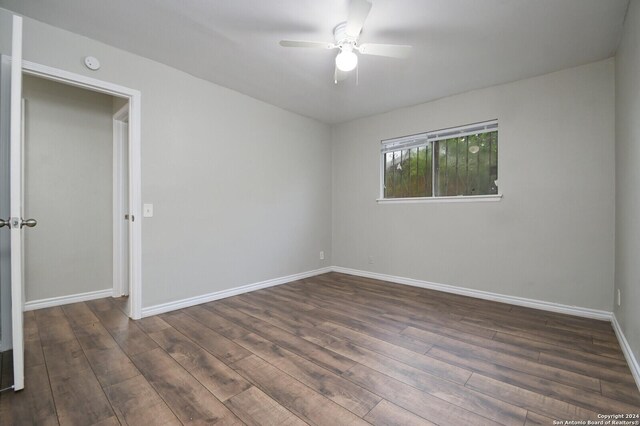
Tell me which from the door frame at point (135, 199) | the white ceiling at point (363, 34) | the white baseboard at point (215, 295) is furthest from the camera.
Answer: the white baseboard at point (215, 295)

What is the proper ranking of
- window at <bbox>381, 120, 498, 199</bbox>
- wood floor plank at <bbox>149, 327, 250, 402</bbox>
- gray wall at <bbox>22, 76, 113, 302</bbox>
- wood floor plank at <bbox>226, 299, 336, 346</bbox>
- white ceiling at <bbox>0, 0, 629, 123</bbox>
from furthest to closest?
window at <bbox>381, 120, 498, 199</bbox>
gray wall at <bbox>22, 76, 113, 302</bbox>
wood floor plank at <bbox>226, 299, 336, 346</bbox>
white ceiling at <bbox>0, 0, 629, 123</bbox>
wood floor plank at <bbox>149, 327, 250, 402</bbox>

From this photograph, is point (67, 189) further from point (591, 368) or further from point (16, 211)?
point (591, 368)

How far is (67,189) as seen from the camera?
10.4ft

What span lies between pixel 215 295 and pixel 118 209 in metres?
1.59

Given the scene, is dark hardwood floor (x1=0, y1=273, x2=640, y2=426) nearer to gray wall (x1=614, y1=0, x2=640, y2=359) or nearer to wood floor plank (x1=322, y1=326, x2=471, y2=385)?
wood floor plank (x1=322, y1=326, x2=471, y2=385)

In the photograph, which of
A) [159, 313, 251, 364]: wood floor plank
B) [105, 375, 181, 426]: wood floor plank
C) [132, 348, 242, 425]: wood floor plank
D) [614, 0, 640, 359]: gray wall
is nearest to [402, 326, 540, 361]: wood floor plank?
[614, 0, 640, 359]: gray wall

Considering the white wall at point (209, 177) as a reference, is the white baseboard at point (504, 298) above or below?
below

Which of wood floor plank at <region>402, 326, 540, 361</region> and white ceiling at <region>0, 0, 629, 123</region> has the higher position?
white ceiling at <region>0, 0, 629, 123</region>

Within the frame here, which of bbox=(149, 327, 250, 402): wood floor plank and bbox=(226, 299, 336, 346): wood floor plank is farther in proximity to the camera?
bbox=(226, 299, 336, 346): wood floor plank

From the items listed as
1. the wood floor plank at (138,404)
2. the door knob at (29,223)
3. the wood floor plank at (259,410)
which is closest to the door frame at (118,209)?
the door knob at (29,223)

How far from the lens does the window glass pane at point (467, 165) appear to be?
3.35m

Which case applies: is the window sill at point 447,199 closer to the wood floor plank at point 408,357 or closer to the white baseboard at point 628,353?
the white baseboard at point 628,353

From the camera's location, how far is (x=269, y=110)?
3902 mm

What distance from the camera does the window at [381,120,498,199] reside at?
3.38 meters
